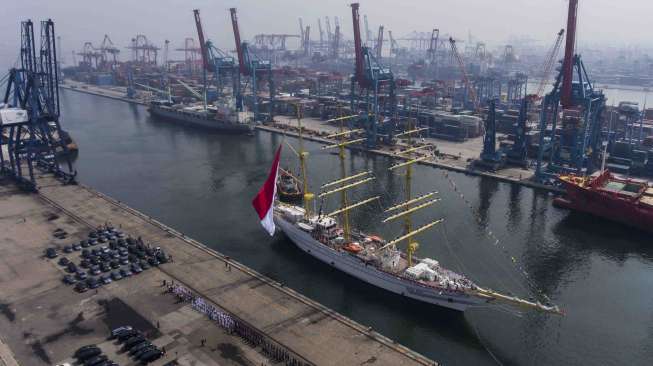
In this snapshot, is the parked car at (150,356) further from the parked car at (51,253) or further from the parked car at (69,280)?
the parked car at (51,253)

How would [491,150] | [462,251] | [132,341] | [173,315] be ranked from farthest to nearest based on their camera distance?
1. [491,150]
2. [462,251]
3. [173,315]
4. [132,341]

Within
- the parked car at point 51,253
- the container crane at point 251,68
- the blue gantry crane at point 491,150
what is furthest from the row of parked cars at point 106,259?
the container crane at point 251,68

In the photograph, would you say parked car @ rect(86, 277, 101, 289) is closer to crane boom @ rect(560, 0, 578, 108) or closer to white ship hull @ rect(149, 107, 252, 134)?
crane boom @ rect(560, 0, 578, 108)

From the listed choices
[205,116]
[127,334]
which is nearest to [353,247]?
[127,334]

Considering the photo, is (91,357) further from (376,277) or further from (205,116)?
(205,116)

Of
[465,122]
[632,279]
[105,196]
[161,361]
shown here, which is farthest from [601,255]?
[105,196]

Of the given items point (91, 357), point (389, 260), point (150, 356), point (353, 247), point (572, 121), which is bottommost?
point (91, 357)
